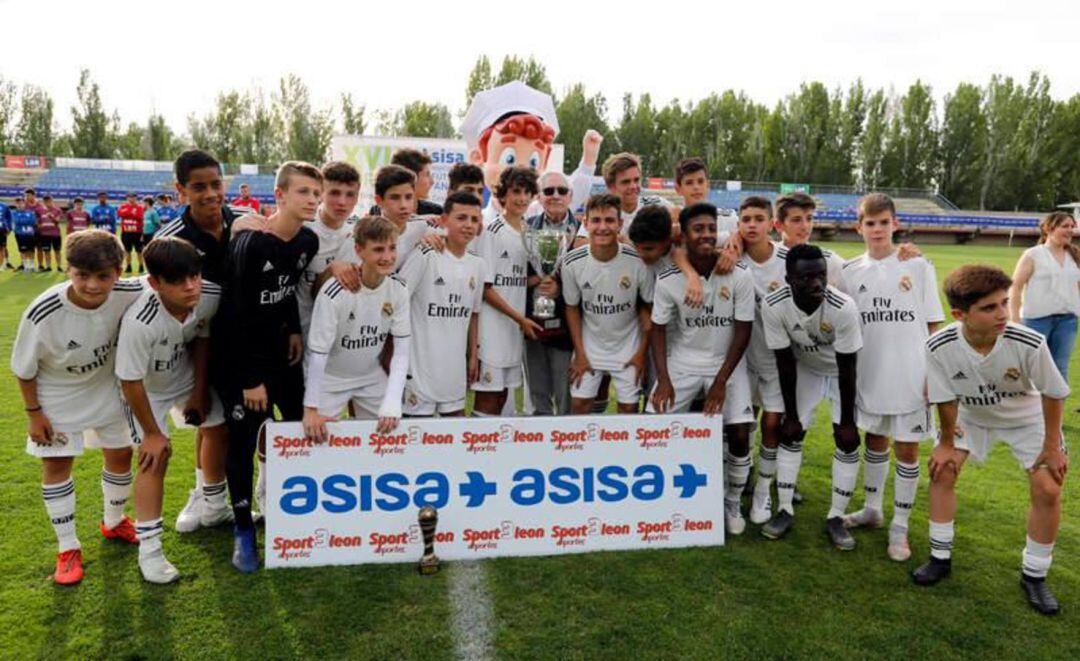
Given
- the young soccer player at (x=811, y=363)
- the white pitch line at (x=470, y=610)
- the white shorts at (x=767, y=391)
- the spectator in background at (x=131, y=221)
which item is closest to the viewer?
the white pitch line at (x=470, y=610)

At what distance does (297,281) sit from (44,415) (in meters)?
1.22

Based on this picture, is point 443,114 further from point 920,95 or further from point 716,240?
point 716,240

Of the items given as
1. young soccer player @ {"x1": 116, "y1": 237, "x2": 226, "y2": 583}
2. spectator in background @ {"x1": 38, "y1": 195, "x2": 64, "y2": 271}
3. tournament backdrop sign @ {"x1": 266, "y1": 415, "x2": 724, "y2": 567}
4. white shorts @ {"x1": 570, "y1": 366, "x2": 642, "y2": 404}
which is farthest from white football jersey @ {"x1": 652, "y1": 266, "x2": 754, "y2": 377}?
spectator in background @ {"x1": 38, "y1": 195, "x2": 64, "y2": 271}

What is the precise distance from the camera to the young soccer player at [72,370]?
283 centimetres

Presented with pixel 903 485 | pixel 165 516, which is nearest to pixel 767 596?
pixel 903 485

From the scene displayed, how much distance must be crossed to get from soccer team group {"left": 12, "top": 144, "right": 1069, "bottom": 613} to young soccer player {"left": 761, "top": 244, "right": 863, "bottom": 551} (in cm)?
1

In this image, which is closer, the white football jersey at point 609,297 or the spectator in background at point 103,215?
the white football jersey at point 609,297

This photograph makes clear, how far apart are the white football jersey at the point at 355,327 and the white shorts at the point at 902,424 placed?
247cm

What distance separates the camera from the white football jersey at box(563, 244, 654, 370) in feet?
12.6

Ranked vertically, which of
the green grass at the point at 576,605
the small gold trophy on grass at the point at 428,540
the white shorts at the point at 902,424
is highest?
the white shorts at the point at 902,424

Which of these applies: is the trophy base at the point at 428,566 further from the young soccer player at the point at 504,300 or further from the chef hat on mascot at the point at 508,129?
the chef hat on mascot at the point at 508,129

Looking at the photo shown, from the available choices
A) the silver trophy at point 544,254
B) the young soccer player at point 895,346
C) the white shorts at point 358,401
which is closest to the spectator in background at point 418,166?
the silver trophy at point 544,254

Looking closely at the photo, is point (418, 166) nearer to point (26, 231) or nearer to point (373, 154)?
point (373, 154)

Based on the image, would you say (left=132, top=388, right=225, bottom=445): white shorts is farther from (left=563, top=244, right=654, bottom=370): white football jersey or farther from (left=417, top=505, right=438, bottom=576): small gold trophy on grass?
(left=563, top=244, right=654, bottom=370): white football jersey
